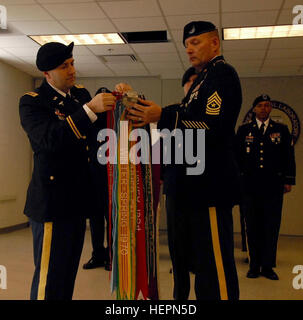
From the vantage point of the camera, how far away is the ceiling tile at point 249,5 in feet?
13.8

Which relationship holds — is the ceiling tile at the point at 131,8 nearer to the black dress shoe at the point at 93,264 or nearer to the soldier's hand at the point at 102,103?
the black dress shoe at the point at 93,264

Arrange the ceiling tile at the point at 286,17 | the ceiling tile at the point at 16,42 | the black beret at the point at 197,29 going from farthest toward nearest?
the ceiling tile at the point at 16,42, the ceiling tile at the point at 286,17, the black beret at the point at 197,29

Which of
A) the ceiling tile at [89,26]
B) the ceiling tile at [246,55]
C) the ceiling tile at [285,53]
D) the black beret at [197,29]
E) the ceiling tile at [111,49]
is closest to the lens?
the black beret at [197,29]

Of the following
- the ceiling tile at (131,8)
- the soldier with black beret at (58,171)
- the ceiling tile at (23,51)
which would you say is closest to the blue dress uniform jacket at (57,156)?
the soldier with black beret at (58,171)

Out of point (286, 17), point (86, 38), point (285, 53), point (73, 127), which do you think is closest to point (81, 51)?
point (86, 38)

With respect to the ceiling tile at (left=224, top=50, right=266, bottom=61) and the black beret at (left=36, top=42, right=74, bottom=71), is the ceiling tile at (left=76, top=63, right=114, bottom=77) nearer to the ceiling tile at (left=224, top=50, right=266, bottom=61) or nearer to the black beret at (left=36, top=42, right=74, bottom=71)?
the ceiling tile at (left=224, top=50, right=266, bottom=61)

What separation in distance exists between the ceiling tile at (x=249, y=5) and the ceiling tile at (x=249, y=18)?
11cm

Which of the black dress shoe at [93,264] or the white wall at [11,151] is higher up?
the white wall at [11,151]

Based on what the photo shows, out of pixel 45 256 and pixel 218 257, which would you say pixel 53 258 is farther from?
pixel 218 257

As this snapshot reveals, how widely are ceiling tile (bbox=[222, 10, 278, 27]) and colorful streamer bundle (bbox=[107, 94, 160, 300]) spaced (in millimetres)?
3497

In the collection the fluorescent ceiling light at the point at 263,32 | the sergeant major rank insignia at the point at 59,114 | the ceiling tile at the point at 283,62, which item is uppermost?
the fluorescent ceiling light at the point at 263,32
